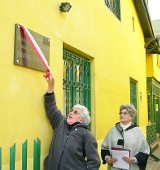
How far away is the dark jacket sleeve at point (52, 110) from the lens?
374 cm

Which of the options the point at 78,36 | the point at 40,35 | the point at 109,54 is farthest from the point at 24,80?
the point at 109,54

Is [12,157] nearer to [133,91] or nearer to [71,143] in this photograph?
[71,143]

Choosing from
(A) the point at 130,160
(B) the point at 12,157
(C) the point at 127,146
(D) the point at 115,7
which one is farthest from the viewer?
(D) the point at 115,7

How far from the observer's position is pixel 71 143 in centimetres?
347

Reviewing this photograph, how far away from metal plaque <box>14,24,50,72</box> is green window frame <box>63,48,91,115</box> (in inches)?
35.5

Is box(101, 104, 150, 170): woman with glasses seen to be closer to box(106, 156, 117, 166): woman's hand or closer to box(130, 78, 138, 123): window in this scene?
box(106, 156, 117, 166): woman's hand

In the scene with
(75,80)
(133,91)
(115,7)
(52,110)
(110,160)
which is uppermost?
(115,7)

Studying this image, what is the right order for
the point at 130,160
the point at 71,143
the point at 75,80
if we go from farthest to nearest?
1. the point at 75,80
2. the point at 130,160
3. the point at 71,143

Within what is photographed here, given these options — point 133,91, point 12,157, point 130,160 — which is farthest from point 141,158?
point 133,91

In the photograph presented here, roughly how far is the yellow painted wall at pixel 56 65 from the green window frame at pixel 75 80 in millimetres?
139

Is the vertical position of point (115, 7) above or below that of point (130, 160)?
above

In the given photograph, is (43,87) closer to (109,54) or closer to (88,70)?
(88,70)

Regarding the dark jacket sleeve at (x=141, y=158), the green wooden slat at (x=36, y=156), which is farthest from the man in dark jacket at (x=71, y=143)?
the dark jacket sleeve at (x=141, y=158)

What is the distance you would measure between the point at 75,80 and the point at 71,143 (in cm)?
174
